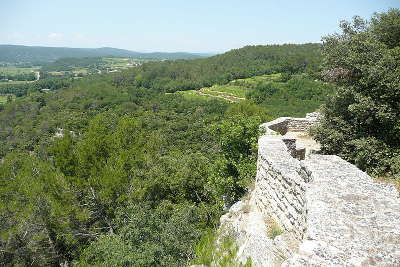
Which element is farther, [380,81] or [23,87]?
[23,87]

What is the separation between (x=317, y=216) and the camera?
4.55 meters

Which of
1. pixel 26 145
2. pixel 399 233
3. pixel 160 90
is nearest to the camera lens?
pixel 399 233

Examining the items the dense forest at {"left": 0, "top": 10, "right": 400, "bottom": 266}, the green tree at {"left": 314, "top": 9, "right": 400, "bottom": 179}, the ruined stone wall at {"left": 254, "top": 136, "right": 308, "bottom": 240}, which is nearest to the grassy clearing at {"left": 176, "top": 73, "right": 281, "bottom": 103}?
the dense forest at {"left": 0, "top": 10, "right": 400, "bottom": 266}

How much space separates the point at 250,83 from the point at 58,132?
56965 mm

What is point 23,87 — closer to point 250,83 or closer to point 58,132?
point 58,132

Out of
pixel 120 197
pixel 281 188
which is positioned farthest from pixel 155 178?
pixel 281 188

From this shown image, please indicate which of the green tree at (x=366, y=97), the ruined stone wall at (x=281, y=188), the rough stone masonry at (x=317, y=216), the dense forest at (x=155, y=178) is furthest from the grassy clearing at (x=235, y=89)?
the rough stone masonry at (x=317, y=216)

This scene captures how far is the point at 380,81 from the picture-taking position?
27.3 feet

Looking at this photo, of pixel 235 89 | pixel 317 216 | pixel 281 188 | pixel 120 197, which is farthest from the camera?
pixel 235 89

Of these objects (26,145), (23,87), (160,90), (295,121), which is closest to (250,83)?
(160,90)

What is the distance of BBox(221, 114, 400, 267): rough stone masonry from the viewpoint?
12.6 ft

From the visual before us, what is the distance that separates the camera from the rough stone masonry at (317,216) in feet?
12.6

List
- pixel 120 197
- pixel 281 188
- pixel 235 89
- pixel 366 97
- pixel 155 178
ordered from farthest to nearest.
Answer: pixel 235 89 < pixel 155 178 < pixel 120 197 < pixel 366 97 < pixel 281 188

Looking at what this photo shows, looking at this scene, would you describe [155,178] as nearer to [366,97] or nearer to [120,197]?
[120,197]
